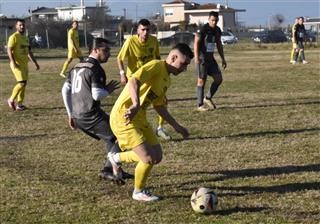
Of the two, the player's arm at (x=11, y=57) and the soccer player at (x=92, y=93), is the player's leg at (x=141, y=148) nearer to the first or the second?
the soccer player at (x=92, y=93)

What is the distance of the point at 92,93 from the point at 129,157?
32.8 inches

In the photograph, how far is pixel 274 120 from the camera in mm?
11664

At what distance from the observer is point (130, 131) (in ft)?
20.2

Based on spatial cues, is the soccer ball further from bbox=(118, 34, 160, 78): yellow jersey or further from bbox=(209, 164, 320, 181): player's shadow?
bbox=(118, 34, 160, 78): yellow jersey

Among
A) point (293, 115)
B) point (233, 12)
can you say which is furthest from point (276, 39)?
point (293, 115)

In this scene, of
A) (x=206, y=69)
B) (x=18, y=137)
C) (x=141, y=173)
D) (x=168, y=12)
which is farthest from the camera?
(x=168, y=12)

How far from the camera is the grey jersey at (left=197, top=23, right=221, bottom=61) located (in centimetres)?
1229

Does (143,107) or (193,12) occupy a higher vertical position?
(143,107)

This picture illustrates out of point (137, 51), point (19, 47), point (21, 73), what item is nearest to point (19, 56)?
point (19, 47)

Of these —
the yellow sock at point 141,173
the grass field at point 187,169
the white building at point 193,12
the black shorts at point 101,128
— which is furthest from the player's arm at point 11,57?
the white building at point 193,12

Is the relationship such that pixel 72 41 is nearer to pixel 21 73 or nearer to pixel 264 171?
pixel 21 73

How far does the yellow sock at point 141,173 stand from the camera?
626 cm

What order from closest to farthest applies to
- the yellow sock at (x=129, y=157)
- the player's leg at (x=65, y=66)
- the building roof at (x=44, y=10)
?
the yellow sock at (x=129, y=157) → the player's leg at (x=65, y=66) → the building roof at (x=44, y=10)

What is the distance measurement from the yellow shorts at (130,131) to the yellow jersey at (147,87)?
Answer: 0.01 metres
